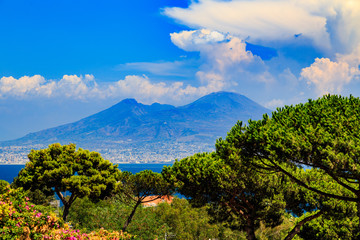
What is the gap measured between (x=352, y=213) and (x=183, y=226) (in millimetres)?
23266

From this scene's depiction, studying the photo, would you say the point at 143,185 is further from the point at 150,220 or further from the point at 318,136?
the point at 318,136

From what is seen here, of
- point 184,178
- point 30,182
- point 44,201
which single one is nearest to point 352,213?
point 184,178

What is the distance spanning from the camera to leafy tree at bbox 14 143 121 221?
22.8 metres

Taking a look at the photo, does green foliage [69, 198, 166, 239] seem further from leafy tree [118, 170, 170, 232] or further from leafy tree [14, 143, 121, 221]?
leafy tree [14, 143, 121, 221]

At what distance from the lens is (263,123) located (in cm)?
1280

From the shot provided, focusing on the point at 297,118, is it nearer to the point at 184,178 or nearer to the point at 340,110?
the point at 340,110

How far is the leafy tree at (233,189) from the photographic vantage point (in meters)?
16.2

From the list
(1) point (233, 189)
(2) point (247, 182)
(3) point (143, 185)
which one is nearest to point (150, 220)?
(3) point (143, 185)

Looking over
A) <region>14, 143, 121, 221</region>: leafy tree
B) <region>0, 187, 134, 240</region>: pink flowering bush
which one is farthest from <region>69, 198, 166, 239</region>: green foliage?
<region>0, 187, 134, 240</region>: pink flowering bush

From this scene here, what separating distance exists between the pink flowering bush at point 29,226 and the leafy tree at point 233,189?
6804 millimetres

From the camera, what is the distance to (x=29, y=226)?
9320mm

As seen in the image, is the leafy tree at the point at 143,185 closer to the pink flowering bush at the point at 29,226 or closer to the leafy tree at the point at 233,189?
the leafy tree at the point at 233,189

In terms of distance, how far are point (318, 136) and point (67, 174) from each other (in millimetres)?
17576

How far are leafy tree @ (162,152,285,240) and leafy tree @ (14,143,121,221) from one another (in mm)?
6831
